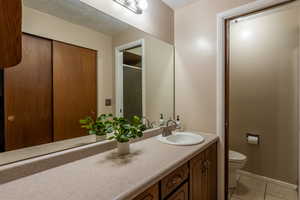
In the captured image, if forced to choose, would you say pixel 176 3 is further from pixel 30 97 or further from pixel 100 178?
pixel 100 178

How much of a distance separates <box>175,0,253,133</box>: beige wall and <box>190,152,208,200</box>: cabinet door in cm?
47

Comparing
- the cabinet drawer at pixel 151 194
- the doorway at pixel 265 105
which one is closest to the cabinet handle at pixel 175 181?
the cabinet drawer at pixel 151 194

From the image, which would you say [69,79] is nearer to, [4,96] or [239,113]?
[4,96]

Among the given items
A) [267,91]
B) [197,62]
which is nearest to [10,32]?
[197,62]

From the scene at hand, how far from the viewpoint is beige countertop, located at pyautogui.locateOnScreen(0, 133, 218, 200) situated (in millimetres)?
663

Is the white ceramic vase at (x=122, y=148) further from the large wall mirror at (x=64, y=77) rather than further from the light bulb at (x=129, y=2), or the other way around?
the light bulb at (x=129, y=2)

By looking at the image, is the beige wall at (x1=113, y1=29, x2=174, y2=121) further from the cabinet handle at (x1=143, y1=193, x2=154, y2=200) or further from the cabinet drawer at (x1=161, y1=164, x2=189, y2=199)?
the cabinet handle at (x1=143, y1=193, x2=154, y2=200)

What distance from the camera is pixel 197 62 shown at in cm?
179

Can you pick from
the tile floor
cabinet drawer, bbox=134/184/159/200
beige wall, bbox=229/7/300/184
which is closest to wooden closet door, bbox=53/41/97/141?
cabinet drawer, bbox=134/184/159/200

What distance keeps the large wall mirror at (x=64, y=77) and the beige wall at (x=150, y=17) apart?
0.19 feet

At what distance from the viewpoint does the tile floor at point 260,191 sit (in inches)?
74.0

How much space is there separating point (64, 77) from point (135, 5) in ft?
2.97

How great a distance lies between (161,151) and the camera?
3.88 ft

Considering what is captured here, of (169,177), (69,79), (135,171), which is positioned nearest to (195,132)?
(169,177)
